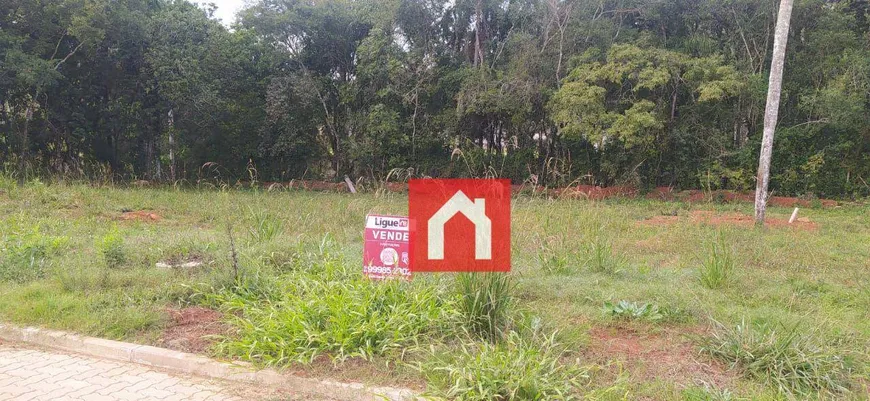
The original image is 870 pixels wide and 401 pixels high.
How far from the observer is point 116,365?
139 inches

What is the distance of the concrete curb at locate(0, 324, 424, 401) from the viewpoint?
2990 millimetres

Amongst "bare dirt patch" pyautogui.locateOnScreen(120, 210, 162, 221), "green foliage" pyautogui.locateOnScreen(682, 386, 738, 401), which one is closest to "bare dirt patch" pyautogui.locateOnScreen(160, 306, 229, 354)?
"green foliage" pyautogui.locateOnScreen(682, 386, 738, 401)

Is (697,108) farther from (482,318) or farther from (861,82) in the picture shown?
(482,318)

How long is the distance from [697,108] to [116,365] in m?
17.0

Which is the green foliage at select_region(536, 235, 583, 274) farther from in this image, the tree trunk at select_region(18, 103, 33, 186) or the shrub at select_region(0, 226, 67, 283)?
the tree trunk at select_region(18, 103, 33, 186)

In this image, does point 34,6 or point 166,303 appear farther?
point 34,6

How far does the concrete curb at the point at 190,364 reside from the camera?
2990 millimetres

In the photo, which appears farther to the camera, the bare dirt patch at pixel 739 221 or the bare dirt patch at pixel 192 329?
the bare dirt patch at pixel 739 221

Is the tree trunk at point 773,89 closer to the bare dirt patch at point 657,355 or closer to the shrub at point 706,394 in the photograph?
the bare dirt patch at point 657,355

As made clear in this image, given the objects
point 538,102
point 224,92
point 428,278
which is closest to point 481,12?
point 538,102

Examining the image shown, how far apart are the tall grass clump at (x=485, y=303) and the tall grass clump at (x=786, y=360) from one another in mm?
1306

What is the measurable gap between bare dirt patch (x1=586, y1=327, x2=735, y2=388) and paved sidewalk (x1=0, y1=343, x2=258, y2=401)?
2.25 meters

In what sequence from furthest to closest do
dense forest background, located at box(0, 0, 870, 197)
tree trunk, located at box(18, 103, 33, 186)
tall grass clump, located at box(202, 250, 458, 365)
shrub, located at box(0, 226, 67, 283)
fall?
tree trunk, located at box(18, 103, 33, 186), dense forest background, located at box(0, 0, 870, 197), shrub, located at box(0, 226, 67, 283), tall grass clump, located at box(202, 250, 458, 365)

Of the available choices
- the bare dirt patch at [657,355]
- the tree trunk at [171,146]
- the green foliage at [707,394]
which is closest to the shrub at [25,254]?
the bare dirt patch at [657,355]
